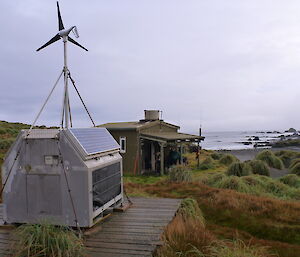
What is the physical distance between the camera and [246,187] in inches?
478

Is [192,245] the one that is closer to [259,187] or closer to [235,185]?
[235,185]

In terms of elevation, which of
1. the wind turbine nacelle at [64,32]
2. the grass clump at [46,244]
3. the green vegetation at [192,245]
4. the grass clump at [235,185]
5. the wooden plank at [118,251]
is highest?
the wind turbine nacelle at [64,32]

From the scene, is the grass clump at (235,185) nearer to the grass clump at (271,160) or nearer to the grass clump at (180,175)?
the grass clump at (180,175)

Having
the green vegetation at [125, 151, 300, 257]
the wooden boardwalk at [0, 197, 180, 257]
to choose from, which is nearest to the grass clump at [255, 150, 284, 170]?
the green vegetation at [125, 151, 300, 257]

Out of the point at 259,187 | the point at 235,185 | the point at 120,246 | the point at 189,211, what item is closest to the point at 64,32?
the point at 120,246

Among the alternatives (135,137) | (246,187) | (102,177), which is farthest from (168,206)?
(135,137)

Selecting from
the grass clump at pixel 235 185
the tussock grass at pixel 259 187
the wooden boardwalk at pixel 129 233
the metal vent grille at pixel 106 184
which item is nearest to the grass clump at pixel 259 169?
the tussock grass at pixel 259 187

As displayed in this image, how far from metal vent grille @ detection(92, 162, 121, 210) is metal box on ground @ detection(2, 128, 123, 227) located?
0.06 ft

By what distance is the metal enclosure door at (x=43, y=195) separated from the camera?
5754 millimetres

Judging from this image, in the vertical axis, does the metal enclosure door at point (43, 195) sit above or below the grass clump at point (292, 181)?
above

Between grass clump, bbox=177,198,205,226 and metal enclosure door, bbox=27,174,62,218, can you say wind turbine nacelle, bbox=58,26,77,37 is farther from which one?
grass clump, bbox=177,198,205,226

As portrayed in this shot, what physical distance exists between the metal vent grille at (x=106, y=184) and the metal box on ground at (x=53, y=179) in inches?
0.8

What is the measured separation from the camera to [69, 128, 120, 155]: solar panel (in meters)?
5.93

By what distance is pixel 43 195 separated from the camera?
580 centimetres
